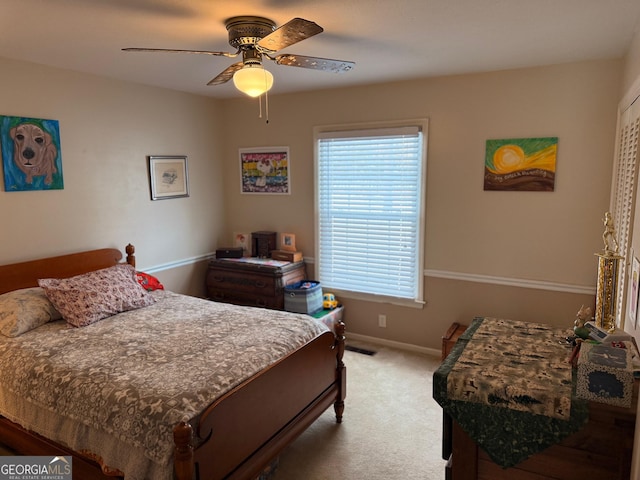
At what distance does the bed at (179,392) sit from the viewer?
1911 millimetres

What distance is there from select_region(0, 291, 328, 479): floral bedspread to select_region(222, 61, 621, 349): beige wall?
1.54 metres

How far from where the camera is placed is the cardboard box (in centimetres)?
166

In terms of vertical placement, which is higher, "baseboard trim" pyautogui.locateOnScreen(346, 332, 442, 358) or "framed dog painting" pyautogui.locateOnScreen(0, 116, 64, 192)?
"framed dog painting" pyautogui.locateOnScreen(0, 116, 64, 192)

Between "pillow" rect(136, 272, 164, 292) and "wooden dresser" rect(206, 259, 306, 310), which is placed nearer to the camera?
"pillow" rect(136, 272, 164, 292)

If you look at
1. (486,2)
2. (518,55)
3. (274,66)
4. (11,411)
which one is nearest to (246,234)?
(274,66)

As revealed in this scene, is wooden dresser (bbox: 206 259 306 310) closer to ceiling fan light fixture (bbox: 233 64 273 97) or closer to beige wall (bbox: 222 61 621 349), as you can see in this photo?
beige wall (bbox: 222 61 621 349)

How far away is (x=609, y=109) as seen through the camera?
10.4 ft

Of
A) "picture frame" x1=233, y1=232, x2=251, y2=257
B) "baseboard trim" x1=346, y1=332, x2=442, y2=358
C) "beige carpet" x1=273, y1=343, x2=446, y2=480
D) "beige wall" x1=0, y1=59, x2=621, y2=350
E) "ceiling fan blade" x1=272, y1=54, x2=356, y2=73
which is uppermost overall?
"ceiling fan blade" x1=272, y1=54, x2=356, y2=73

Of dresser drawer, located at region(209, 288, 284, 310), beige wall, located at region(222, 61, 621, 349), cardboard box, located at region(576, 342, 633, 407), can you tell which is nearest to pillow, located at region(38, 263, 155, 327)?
dresser drawer, located at region(209, 288, 284, 310)

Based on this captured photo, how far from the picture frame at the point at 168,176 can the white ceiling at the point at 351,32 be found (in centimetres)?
88

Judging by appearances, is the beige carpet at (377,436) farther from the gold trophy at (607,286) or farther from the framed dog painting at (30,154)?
the framed dog painting at (30,154)

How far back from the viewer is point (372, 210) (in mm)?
4203

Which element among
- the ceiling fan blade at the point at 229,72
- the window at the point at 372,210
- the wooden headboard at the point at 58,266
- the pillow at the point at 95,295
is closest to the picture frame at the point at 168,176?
the wooden headboard at the point at 58,266

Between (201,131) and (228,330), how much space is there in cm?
262
